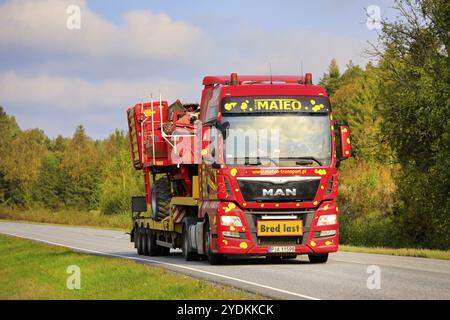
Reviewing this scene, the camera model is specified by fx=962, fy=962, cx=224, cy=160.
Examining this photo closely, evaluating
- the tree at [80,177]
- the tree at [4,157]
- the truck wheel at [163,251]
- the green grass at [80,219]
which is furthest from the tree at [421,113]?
the tree at [4,157]

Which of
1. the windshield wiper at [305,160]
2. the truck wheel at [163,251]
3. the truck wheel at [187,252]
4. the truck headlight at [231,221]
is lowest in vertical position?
the truck wheel at [163,251]

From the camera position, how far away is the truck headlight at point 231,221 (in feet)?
65.7

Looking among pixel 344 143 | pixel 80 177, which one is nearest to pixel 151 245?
pixel 344 143

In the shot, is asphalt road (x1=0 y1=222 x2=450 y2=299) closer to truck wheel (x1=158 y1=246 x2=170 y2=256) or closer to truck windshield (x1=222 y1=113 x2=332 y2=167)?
truck windshield (x1=222 y1=113 x2=332 y2=167)

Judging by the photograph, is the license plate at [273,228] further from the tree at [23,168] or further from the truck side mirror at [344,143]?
the tree at [23,168]

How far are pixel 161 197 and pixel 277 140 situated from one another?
7232 millimetres

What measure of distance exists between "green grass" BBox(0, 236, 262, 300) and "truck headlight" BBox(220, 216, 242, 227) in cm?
172

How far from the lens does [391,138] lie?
122 feet

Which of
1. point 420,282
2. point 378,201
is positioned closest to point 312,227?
point 420,282

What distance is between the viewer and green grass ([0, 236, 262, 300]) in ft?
47.2

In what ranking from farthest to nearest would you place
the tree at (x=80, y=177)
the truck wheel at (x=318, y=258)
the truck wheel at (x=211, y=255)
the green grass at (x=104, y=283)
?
the tree at (x=80, y=177), the truck wheel at (x=318, y=258), the truck wheel at (x=211, y=255), the green grass at (x=104, y=283)

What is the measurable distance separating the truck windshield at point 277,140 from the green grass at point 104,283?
300cm

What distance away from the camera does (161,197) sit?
26641mm

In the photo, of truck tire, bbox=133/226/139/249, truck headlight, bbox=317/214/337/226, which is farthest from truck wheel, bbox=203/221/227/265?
truck tire, bbox=133/226/139/249
